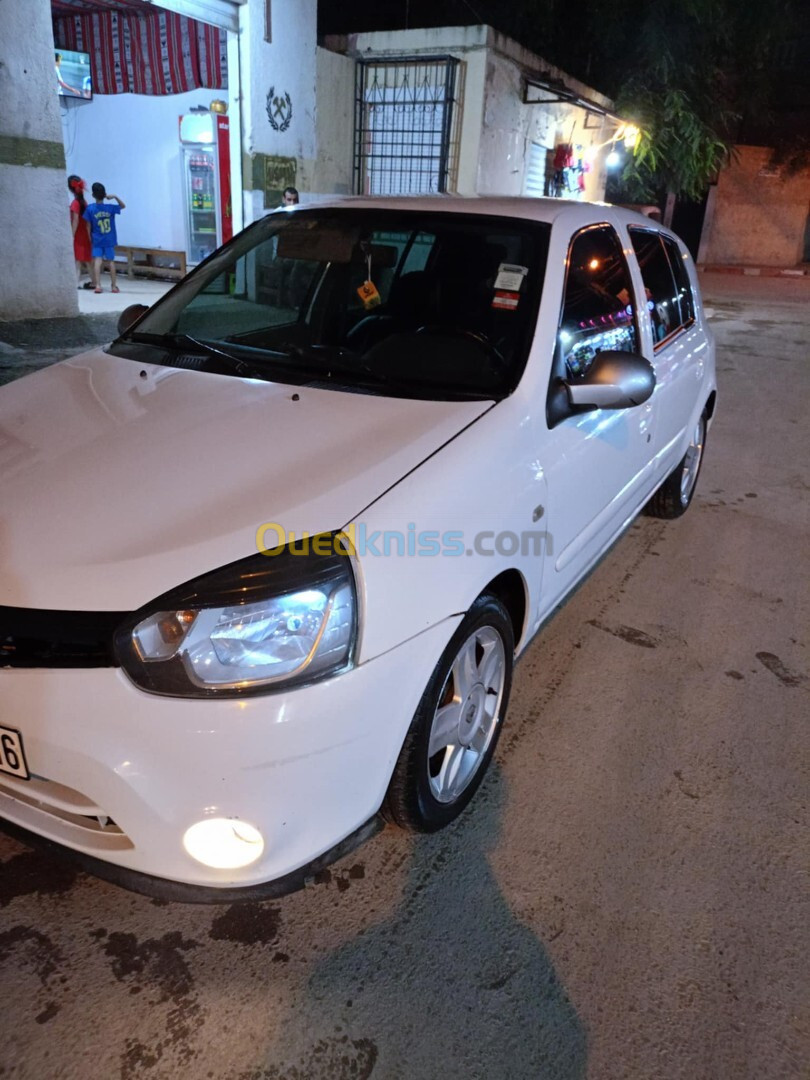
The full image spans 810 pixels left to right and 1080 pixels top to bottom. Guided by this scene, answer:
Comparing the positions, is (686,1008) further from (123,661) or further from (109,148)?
(109,148)

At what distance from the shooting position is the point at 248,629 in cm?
171

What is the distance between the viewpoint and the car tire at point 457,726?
2.05 metres


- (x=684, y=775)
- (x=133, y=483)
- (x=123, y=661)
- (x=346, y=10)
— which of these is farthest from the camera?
(x=346, y=10)

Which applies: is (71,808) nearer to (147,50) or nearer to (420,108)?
(420,108)

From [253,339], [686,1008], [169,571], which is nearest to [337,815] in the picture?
[169,571]

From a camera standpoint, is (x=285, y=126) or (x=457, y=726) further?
(x=285, y=126)

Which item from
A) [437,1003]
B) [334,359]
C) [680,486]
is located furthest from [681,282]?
[437,1003]

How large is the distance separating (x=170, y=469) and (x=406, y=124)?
1123cm

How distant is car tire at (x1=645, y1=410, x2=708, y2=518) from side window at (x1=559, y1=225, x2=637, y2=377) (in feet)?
4.87

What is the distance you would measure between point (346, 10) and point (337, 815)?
57.3ft

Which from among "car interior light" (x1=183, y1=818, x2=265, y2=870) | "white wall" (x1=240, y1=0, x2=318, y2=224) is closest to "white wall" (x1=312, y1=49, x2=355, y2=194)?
"white wall" (x1=240, y1=0, x2=318, y2=224)

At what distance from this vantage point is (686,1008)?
1884 mm

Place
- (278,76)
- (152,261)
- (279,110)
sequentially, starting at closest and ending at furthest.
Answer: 1. (278,76)
2. (279,110)
3. (152,261)

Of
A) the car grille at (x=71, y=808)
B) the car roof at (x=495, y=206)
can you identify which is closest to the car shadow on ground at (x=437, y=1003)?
the car grille at (x=71, y=808)
